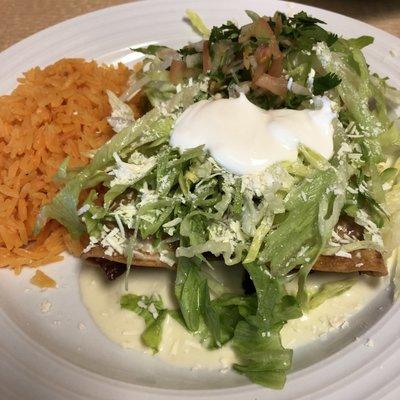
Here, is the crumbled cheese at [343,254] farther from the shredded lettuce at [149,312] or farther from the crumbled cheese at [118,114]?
the crumbled cheese at [118,114]

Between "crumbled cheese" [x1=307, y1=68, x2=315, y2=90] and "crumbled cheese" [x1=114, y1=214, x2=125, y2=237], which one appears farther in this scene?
"crumbled cheese" [x1=307, y1=68, x2=315, y2=90]

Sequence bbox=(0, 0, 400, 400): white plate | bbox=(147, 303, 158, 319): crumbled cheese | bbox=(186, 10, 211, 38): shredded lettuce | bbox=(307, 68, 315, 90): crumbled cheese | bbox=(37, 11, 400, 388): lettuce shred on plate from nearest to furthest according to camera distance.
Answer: bbox=(0, 0, 400, 400): white plate, bbox=(37, 11, 400, 388): lettuce shred on plate, bbox=(147, 303, 158, 319): crumbled cheese, bbox=(307, 68, 315, 90): crumbled cheese, bbox=(186, 10, 211, 38): shredded lettuce

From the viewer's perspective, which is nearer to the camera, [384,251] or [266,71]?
[384,251]

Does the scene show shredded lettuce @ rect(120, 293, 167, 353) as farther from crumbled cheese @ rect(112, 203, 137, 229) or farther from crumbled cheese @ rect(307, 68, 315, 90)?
crumbled cheese @ rect(307, 68, 315, 90)

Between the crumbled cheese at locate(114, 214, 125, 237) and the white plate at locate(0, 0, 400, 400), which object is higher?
the crumbled cheese at locate(114, 214, 125, 237)

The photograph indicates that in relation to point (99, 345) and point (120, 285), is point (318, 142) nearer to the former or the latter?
point (120, 285)

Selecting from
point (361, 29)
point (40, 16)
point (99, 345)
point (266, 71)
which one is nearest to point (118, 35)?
point (40, 16)

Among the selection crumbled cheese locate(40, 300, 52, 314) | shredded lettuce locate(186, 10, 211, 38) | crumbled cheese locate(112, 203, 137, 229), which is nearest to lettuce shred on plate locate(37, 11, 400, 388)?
crumbled cheese locate(112, 203, 137, 229)
